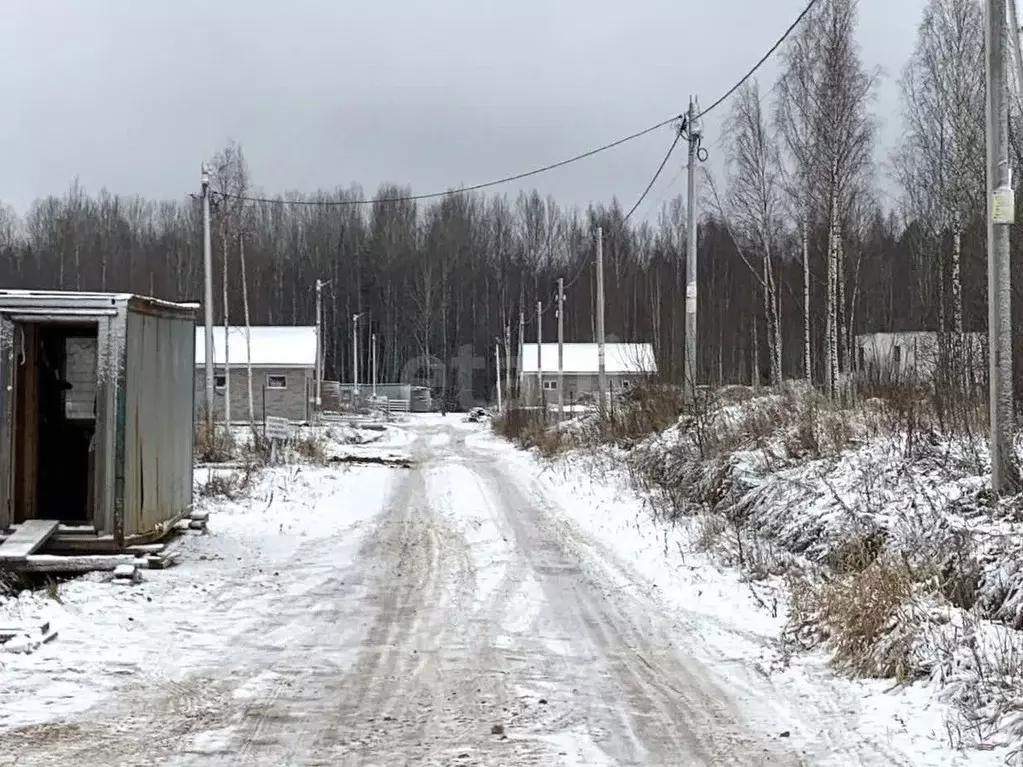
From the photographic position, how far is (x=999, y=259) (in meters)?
8.15

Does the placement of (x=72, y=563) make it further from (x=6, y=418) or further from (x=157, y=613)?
(x=6, y=418)

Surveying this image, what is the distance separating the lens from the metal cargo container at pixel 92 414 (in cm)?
894

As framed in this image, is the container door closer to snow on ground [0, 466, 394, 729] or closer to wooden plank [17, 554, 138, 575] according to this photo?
wooden plank [17, 554, 138, 575]

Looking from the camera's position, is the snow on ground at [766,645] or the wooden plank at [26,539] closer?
the snow on ground at [766,645]

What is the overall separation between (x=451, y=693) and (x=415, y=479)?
50.1ft

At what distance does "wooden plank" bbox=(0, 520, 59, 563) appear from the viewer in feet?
26.9

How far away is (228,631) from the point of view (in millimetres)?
7234

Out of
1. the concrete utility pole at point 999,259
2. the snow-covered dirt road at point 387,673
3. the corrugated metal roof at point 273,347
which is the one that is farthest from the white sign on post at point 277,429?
the corrugated metal roof at point 273,347

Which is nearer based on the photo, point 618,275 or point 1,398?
point 1,398

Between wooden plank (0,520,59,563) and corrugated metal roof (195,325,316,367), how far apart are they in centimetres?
4025

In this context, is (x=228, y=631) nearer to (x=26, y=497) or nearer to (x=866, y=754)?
(x=26, y=497)

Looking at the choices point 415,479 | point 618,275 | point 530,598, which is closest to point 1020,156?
point 530,598

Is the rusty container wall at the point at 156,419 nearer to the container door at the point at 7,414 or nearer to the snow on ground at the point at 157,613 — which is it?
the snow on ground at the point at 157,613

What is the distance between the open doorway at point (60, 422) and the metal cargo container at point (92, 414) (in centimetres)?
1
